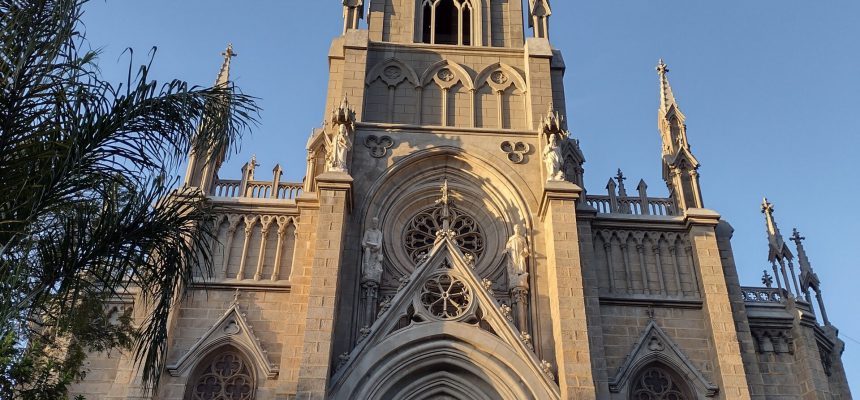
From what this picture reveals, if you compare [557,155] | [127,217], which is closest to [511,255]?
[557,155]

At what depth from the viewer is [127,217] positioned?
997 cm

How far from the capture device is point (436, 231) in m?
20.1

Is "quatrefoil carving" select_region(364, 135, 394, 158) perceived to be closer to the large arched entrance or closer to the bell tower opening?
the large arched entrance

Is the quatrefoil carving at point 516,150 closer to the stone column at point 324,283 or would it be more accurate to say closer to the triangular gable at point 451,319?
the triangular gable at point 451,319

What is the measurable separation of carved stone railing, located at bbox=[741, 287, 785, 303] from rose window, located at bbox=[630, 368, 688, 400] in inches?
144

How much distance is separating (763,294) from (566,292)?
635 centimetres

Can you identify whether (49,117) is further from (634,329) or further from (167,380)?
(634,329)

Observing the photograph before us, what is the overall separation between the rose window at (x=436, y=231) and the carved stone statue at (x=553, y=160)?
2.33 meters

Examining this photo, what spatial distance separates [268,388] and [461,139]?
8168 mm

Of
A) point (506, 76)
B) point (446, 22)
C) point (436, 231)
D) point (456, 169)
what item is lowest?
point (436, 231)

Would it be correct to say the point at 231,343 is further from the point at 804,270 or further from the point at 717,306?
the point at 804,270

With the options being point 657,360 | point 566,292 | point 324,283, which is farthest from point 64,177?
point 657,360

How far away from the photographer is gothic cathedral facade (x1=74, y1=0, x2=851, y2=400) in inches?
668

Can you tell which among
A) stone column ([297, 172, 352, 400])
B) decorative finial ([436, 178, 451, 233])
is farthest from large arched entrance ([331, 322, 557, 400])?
decorative finial ([436, 178, 451, 233])
